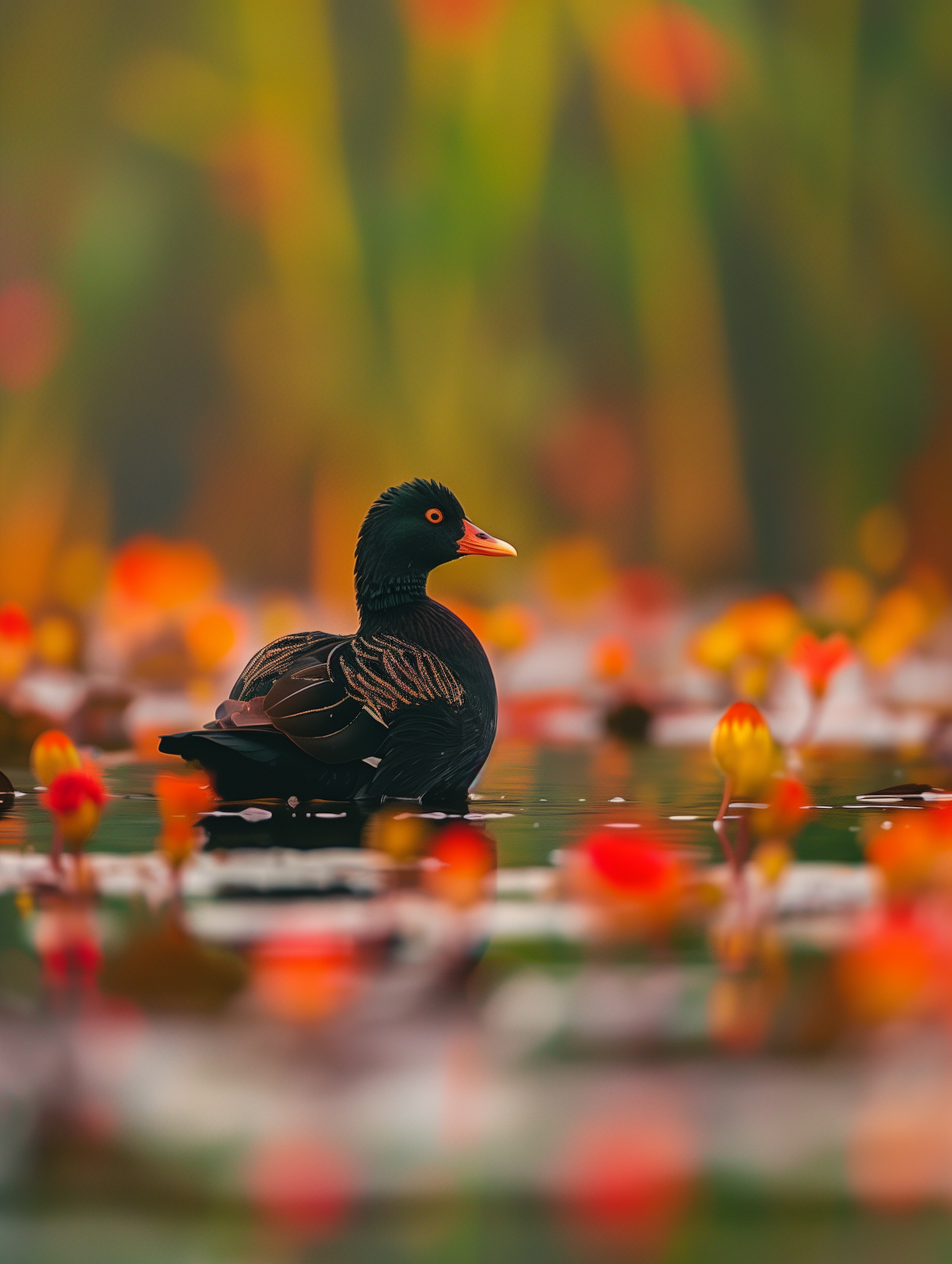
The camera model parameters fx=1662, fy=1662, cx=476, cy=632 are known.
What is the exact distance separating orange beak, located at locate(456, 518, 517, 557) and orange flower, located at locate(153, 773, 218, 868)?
543 millimetres

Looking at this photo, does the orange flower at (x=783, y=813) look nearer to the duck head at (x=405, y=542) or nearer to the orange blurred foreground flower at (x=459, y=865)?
the orange blurred foreground flower at (x=459, y=865)

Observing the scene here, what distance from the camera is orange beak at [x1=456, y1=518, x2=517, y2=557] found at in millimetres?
2623

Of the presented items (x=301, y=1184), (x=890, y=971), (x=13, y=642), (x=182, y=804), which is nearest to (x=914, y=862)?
(x=890, y=971)

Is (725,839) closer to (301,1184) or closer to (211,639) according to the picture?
(301,1184)

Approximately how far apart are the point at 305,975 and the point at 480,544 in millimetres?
1267

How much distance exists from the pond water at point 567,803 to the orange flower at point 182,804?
2 cm

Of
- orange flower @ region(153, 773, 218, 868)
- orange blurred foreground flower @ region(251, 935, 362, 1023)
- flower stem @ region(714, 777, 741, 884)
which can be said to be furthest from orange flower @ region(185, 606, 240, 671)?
orange blurred foreground flower @ region(251, 935, 362, 1023)

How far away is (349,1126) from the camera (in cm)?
117

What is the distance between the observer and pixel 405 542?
2.58 meters

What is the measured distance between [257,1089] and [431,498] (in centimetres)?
→ 149

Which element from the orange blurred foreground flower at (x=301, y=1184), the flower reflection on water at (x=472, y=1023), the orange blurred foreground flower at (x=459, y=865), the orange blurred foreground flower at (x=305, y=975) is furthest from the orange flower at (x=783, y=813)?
the orange blurred foreground flower at (x=301, y=1184)

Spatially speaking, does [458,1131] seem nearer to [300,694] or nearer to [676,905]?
[676,905]

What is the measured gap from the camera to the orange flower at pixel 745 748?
1.80 m

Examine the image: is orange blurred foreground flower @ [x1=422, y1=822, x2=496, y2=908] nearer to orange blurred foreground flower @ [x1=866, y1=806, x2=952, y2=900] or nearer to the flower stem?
the flower stem
